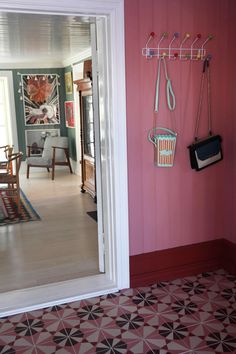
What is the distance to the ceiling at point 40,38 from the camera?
4043mm

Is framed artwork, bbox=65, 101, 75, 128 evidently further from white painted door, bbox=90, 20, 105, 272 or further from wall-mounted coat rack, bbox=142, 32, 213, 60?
wall-mounted coat rack, bbox=142, 32, 213, 60

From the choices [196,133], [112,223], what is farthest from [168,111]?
[112,223]

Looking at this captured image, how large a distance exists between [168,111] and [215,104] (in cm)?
42

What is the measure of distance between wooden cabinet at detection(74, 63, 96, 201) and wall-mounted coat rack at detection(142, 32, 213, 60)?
275cm

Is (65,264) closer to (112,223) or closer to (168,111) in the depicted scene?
(112,223)

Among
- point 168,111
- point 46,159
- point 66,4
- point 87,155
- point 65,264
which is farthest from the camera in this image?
point 46,159

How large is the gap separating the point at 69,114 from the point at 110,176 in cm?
522

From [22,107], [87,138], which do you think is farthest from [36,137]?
[87,138]

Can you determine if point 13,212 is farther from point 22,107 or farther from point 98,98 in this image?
point 22,107

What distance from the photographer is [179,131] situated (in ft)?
9.75

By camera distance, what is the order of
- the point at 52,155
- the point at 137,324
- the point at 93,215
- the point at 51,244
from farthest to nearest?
the point at 52,155
the point at 93,215
the point at 51,244
the point at 137,324

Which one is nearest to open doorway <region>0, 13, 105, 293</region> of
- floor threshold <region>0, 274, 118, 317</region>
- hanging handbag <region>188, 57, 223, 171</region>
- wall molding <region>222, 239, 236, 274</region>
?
floor threshold <region>0, 274, 118, 317</region>

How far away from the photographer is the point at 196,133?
3.03 metres

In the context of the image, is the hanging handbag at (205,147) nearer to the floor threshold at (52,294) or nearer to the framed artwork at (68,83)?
the floor threshold at (52,294)
